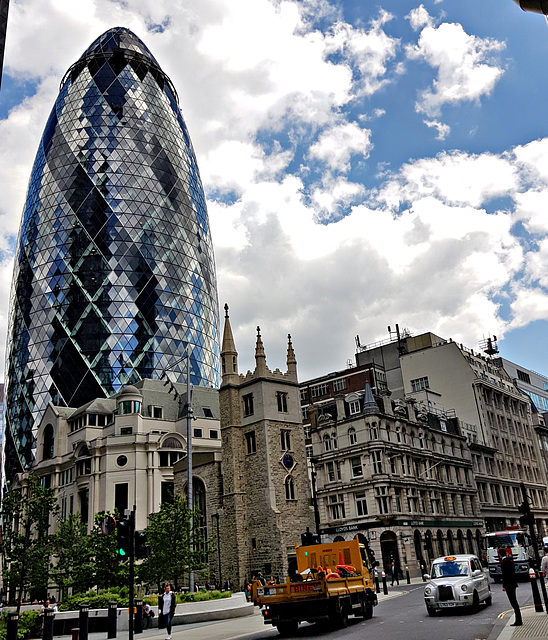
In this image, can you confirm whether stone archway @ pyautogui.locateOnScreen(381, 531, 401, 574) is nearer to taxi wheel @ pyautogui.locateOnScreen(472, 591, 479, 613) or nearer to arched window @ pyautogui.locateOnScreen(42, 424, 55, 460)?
taxi wheel @ pyautogui.locateOnScreen(472, 591, 479, 613)

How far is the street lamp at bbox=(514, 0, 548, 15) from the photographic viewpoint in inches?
315

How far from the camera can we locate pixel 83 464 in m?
73.2

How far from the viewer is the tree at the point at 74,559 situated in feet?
131

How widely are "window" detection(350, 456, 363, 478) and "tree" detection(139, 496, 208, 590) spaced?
19334mm

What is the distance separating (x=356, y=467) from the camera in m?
56.3

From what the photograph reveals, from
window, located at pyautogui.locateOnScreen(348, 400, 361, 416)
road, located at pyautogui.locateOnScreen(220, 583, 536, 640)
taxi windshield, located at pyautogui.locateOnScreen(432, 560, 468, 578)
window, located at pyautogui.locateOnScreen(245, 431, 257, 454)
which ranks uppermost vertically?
window, located at pyautogui.locateOnScreen(348, 400, 361, 416)

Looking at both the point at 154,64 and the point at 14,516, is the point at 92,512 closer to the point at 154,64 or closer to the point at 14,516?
the point at 14,516

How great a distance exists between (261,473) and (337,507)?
752 cm

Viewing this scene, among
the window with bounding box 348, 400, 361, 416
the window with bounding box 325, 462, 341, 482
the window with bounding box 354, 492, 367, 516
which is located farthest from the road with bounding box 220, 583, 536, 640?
the window with bounding box 348, 400, 361, 416

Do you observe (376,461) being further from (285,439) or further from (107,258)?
(107,258)

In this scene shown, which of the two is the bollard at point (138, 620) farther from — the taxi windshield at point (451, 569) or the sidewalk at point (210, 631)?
the taxi windshield at point (451, 569)

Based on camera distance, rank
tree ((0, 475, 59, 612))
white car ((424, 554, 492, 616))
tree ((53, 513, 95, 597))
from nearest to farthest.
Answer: white car ((424, 554, 492, 616)) < tree ((0, 475, 59, 612)) < tree ((53, 513, 95, 597))

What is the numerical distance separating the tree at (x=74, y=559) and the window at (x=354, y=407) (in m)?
26.0

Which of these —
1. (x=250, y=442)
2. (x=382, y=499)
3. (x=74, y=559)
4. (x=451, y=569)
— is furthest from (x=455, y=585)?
(x=250, y=442)
